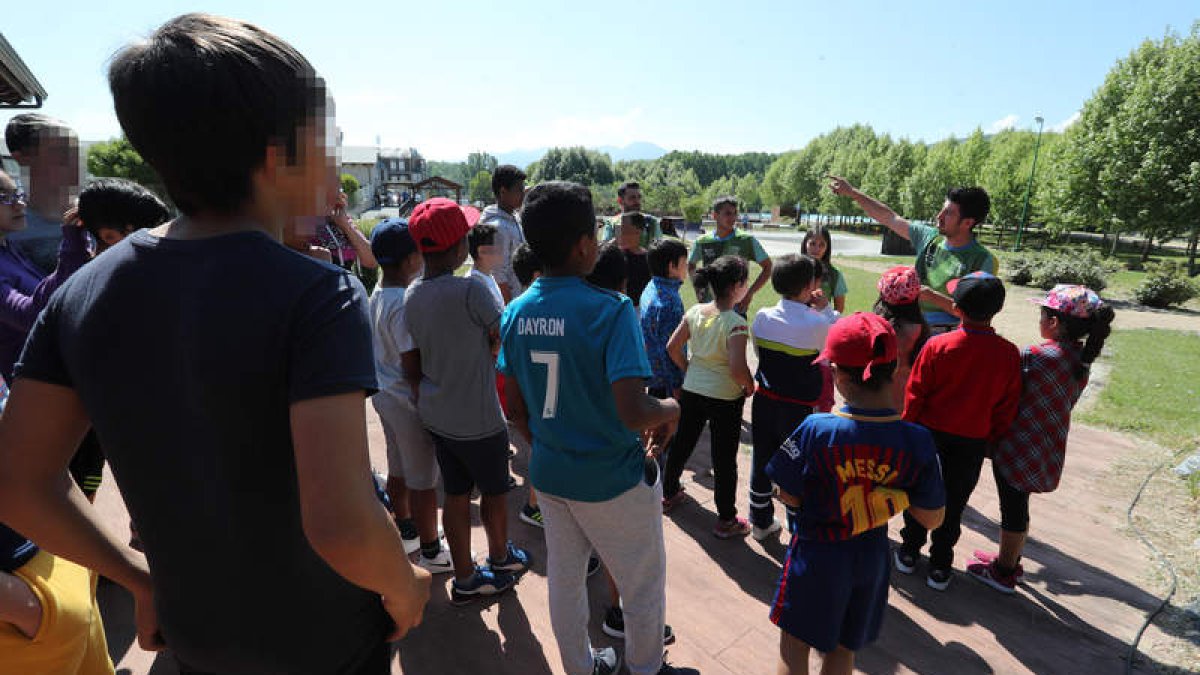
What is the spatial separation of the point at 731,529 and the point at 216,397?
358cm

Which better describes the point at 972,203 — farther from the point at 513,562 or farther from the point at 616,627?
the point at 513,562

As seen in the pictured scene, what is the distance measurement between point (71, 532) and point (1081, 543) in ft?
17.8

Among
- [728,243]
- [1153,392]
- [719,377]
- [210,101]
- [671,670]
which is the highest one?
[210,101]

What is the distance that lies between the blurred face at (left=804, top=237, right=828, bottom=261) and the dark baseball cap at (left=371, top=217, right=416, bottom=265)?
11.9 ft

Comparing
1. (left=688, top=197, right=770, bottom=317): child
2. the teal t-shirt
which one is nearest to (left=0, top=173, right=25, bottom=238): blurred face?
(left=688, top=197, right=770, bottom=317): child

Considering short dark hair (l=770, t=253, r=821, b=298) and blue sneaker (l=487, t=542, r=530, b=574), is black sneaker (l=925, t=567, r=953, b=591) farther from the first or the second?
blue sneaker (l=487, t=542, r=530, b=574)

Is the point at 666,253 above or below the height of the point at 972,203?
below

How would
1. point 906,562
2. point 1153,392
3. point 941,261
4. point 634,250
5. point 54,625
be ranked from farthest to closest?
1. point 1153,392
2. point 634,250
3. point 941,261
4. point 906,562
5. point 54,625

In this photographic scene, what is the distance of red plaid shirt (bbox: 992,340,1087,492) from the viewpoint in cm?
328

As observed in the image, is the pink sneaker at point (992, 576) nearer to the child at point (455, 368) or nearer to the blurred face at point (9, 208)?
the child at point (455, 368)

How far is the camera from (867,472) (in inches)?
88.1

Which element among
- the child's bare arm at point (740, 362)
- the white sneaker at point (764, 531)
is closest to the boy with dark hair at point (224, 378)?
the child's bare arm at point (740, 362)

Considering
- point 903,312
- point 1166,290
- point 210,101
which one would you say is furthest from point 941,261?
point 1166,290

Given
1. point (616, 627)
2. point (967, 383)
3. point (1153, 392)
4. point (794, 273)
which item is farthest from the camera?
point (1153, 392)
